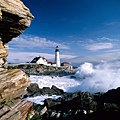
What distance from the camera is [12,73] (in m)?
7.19

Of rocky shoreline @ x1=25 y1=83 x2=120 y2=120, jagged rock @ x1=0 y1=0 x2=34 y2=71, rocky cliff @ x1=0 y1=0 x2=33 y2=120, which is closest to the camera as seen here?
rocky cliff @ x1=0 y1=0 x2=33 y2=120

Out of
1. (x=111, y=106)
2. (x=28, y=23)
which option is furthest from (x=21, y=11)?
(x=111, y=106)

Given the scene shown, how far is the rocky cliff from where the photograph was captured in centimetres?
636

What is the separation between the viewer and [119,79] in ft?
127

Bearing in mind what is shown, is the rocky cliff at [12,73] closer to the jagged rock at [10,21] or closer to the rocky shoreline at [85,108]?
the jagged rock at [10,21]

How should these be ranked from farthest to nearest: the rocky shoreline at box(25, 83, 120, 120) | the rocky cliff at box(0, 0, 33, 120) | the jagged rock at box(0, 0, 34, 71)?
the rocky shoreline at box(25, 83, 120, 120)
the jagged rock at box(0, 0, 34, 71)
the rocky cliff at box(0, 0, 33, 120)

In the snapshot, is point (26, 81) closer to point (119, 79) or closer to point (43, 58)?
point (119, 79)

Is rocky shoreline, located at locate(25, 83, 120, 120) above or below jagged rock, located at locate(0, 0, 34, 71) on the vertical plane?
below

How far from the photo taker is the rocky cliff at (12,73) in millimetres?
6355

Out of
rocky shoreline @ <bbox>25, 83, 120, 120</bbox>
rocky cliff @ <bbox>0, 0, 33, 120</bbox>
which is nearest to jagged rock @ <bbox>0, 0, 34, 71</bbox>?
rocky cliff @ <bbox>0, 0, 33, 120</bbox>

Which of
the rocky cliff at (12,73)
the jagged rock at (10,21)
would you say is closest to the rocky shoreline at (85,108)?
the rocky cliff at (12,73)

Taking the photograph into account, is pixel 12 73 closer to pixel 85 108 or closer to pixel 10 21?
pixel 10 21

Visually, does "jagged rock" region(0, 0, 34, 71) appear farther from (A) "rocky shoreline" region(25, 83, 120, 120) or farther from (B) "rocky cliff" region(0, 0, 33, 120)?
(A) "rocky shoreline" region(25, 83, 120, 120)

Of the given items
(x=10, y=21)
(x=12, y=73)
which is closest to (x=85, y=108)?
(x=12, y=73)
